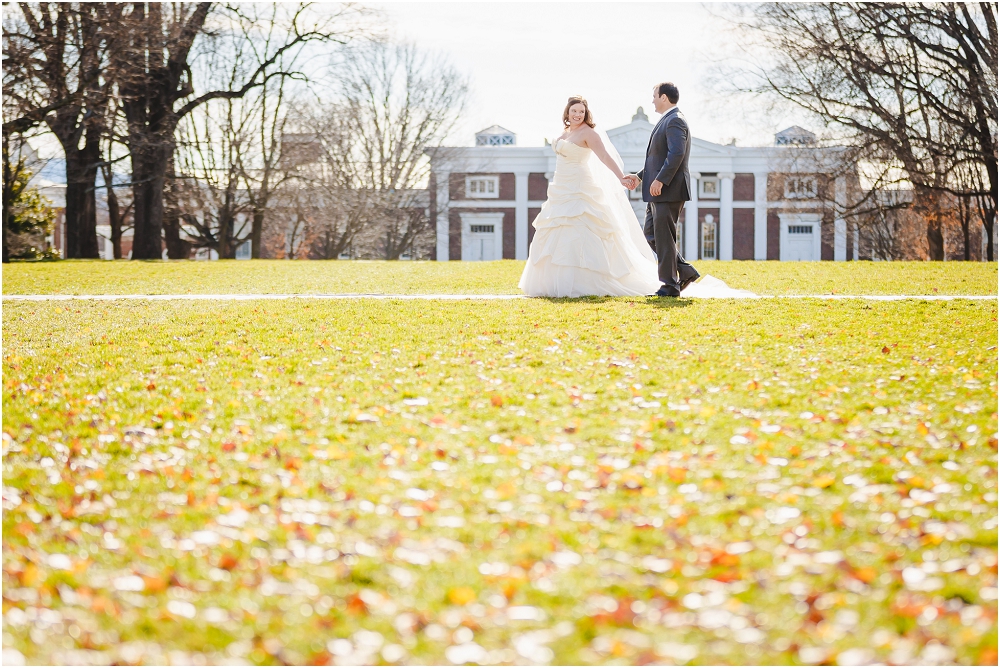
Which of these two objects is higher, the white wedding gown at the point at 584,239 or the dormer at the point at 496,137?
the dormer at the point at 496,137

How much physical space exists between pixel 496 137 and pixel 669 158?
46.4m

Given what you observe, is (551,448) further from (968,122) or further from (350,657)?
(968,122)

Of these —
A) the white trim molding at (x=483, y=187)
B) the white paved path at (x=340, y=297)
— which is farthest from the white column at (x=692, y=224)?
the white paved path at (x=340, y=297)

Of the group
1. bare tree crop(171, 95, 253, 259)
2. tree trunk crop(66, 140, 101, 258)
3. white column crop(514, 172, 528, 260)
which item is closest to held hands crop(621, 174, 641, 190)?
tree trunk crop(66, 140, 101, 258)

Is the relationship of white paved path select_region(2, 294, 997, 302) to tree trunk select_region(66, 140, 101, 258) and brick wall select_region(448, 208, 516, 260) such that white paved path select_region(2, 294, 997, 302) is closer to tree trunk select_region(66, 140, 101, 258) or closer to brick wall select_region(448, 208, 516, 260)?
tree trunk select_region(66, 140, 101, 258)

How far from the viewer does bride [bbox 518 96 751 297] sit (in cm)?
1195

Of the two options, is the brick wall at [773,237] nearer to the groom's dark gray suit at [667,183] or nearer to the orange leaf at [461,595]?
the groom's dark gray suit at [667,183]

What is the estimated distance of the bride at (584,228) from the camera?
11.9m

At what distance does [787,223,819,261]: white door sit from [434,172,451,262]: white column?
20.2m

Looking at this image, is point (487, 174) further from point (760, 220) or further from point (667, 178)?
point (667, 178)

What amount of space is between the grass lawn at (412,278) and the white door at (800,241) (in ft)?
121

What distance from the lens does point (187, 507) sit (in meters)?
4.31

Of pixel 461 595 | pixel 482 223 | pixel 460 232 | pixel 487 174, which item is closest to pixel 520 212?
pixel 482 223

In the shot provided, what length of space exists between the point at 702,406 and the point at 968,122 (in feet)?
79.7
